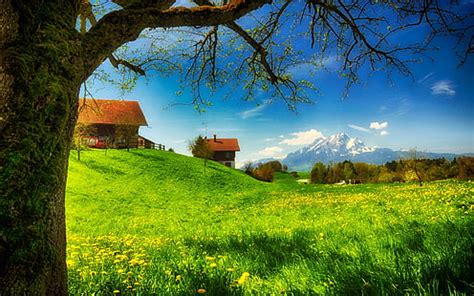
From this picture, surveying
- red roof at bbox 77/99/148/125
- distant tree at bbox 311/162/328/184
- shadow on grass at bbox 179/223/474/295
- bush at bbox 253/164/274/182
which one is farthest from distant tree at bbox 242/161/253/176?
shadow on grass at bbox 179/223/474/295

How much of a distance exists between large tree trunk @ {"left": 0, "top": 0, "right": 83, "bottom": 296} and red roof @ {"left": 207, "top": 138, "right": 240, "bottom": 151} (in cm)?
9813

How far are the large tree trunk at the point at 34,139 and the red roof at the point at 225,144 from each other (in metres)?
98.1

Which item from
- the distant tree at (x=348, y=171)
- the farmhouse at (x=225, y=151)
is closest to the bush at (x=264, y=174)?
the distant tree at (x=348, y=171)

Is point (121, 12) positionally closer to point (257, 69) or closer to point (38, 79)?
point (38, 79)

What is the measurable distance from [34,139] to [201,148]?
186 feet

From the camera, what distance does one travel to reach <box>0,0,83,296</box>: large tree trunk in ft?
7.48

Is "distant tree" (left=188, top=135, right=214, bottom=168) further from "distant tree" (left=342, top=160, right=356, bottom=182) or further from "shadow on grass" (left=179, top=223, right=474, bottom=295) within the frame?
"shadow on grass" (left=179, top=223, right=474, bottom=295)

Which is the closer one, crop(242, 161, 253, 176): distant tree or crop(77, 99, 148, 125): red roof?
crop(77, 99, 148, 125): red roof

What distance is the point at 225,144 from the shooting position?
10388 centimetres

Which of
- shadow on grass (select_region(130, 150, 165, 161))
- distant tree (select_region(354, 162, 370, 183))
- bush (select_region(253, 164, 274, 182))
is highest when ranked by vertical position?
shadow on grass (select_region(130, 150, 165, 161))

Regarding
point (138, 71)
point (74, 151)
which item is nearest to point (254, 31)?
point (138, 71)

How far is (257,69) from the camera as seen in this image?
10.4 m

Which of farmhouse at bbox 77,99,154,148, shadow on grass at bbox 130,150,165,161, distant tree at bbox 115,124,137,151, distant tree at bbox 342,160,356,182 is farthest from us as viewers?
distant tree at bbox 342,160,356,182

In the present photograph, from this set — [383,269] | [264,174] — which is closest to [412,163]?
[264,174]
